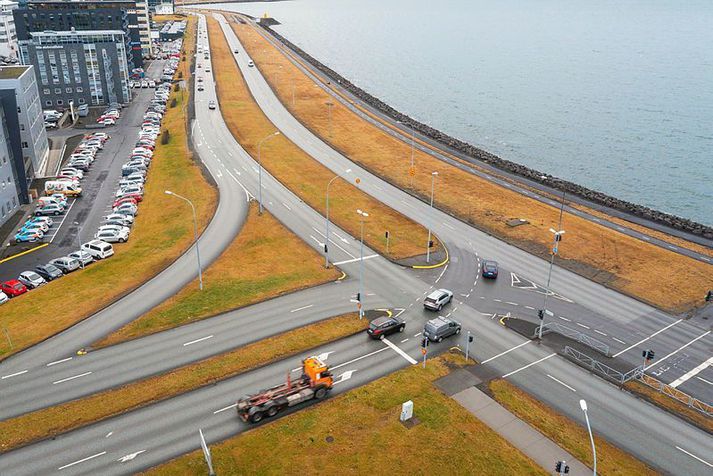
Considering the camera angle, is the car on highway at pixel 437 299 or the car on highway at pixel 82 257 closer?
the car on highway at pixel 437 299

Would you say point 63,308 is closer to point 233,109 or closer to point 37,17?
point 233,109

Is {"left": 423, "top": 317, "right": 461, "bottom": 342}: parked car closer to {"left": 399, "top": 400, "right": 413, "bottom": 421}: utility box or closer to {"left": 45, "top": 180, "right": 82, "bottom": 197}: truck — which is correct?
{"left": 399, "top": 400, "right": 413, "bottom": 421}: utility box

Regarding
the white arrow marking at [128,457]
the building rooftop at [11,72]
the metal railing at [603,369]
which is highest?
the building rooftop at [11,72]

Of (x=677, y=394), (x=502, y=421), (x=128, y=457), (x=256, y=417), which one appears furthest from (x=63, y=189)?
(x=677, y=394)

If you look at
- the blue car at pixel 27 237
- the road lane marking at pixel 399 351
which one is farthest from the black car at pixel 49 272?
the road lane marking at pixel 399 351

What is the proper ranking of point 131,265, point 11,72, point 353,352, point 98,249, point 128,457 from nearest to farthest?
point 128,457 < point 353,352 < point 131,265 < point 98,249 < point 11,72

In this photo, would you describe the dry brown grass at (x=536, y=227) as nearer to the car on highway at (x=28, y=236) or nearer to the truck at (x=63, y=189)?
the truck at (x=63, y=189)

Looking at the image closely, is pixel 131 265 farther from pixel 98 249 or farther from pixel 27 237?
pixel 27 237
